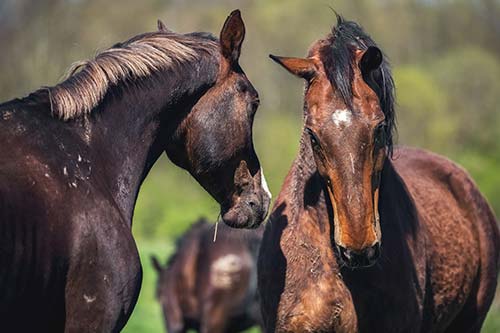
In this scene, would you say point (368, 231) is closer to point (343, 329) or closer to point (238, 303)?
point (343, 329)

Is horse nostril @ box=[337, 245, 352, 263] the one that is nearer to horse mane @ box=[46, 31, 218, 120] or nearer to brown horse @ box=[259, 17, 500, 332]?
brown horse @ box=[259, 17, 500, 332]

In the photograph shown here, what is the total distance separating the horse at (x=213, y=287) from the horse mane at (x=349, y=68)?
23.4ft

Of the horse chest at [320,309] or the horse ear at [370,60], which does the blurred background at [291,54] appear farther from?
the horse ear at [370,60]

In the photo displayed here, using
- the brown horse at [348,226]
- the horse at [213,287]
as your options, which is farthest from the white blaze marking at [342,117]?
the horse at [213,287]

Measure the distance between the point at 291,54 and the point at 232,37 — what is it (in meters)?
31.8

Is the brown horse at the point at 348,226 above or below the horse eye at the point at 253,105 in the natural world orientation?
below

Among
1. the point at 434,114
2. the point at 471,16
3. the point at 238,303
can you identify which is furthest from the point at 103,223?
the point at 471,16

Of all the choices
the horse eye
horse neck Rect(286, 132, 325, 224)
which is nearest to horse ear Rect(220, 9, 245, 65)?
the horse eye

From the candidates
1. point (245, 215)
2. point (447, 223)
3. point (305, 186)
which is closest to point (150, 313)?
point (447, 223)

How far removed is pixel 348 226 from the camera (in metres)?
5.19

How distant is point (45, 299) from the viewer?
4.58 metres

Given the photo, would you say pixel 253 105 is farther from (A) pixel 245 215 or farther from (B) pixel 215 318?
(B) pixel 215 318

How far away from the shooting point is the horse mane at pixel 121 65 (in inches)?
198

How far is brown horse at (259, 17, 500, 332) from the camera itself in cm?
527
